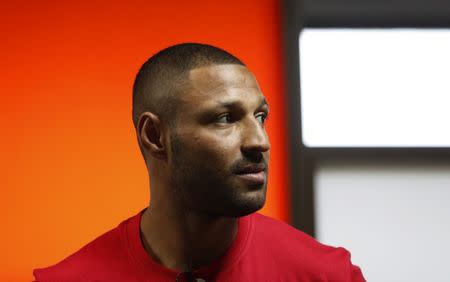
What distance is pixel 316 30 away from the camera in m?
1.69

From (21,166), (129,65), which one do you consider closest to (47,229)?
(21,166)

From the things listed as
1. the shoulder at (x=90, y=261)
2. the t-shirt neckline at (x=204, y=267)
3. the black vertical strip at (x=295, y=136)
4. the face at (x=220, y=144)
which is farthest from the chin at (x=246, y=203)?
the black vertical strip at (x=295, y=136)

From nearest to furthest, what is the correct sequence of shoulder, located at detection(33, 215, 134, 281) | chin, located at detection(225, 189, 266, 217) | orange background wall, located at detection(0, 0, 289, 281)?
chin, located at detection(225, 189, 266, 217), shoulder, located at detection(33, 215, 134, 281), orange background wall, located at detection(0, 0, 289, 281)

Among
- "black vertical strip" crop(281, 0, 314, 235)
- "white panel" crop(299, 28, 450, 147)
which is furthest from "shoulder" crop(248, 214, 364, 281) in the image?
"white panel" crop(299, 28, 450, 147)

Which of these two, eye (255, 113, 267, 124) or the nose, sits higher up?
eye (255, 113, 267, 124)

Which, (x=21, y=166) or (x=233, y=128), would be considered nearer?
(x=233, y=128)

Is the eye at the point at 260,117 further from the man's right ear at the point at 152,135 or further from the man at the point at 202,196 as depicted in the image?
the man's right ear at the point at 152,135

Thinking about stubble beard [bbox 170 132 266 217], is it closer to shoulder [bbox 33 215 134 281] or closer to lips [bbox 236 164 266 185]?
lips [bbox 236 164 266 185]

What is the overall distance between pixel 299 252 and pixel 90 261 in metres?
0.38

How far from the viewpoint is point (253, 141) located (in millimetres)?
960

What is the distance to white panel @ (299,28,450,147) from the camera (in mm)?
1690

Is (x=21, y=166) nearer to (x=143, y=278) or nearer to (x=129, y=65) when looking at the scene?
(x=129, y=65)

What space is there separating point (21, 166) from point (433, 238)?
3.81ft

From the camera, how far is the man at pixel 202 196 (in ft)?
3.19
